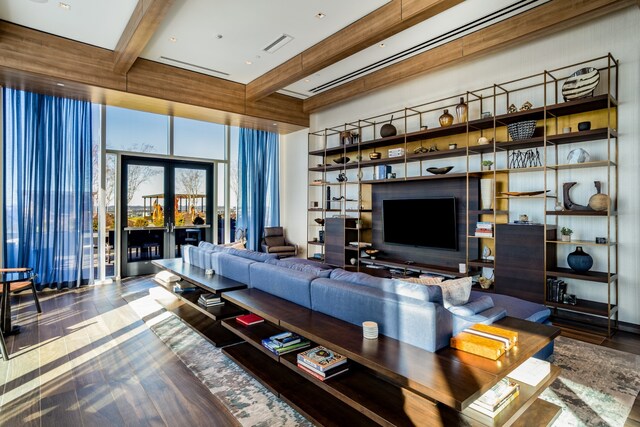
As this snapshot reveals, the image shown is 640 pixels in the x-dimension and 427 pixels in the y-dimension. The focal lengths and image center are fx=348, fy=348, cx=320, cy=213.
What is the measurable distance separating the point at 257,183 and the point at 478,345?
22.0ft

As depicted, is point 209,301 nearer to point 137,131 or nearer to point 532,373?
point 532,373

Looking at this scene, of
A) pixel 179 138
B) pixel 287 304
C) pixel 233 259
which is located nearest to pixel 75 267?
pixel 179 138

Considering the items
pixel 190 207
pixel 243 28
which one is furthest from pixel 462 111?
pixel 190 207

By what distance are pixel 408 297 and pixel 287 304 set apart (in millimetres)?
1079

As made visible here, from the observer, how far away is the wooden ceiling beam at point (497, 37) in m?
3.67

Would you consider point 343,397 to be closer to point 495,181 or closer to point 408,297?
point 408,297

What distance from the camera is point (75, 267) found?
5738 mm

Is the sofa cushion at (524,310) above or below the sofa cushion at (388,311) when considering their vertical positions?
below

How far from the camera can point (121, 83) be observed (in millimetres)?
5184

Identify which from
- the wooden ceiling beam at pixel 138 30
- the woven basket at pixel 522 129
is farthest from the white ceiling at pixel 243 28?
the woven basket at pixel 522 129

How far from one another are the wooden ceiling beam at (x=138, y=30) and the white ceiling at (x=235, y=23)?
113mm

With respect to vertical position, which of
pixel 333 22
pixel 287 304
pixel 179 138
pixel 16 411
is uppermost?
pixel 333 22

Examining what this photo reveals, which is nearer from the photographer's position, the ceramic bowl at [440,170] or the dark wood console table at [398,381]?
the dark wood console table at [398,381]

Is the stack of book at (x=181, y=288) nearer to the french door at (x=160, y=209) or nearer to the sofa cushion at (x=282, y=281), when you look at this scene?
the sofa cushion at (x=282, y=281)
